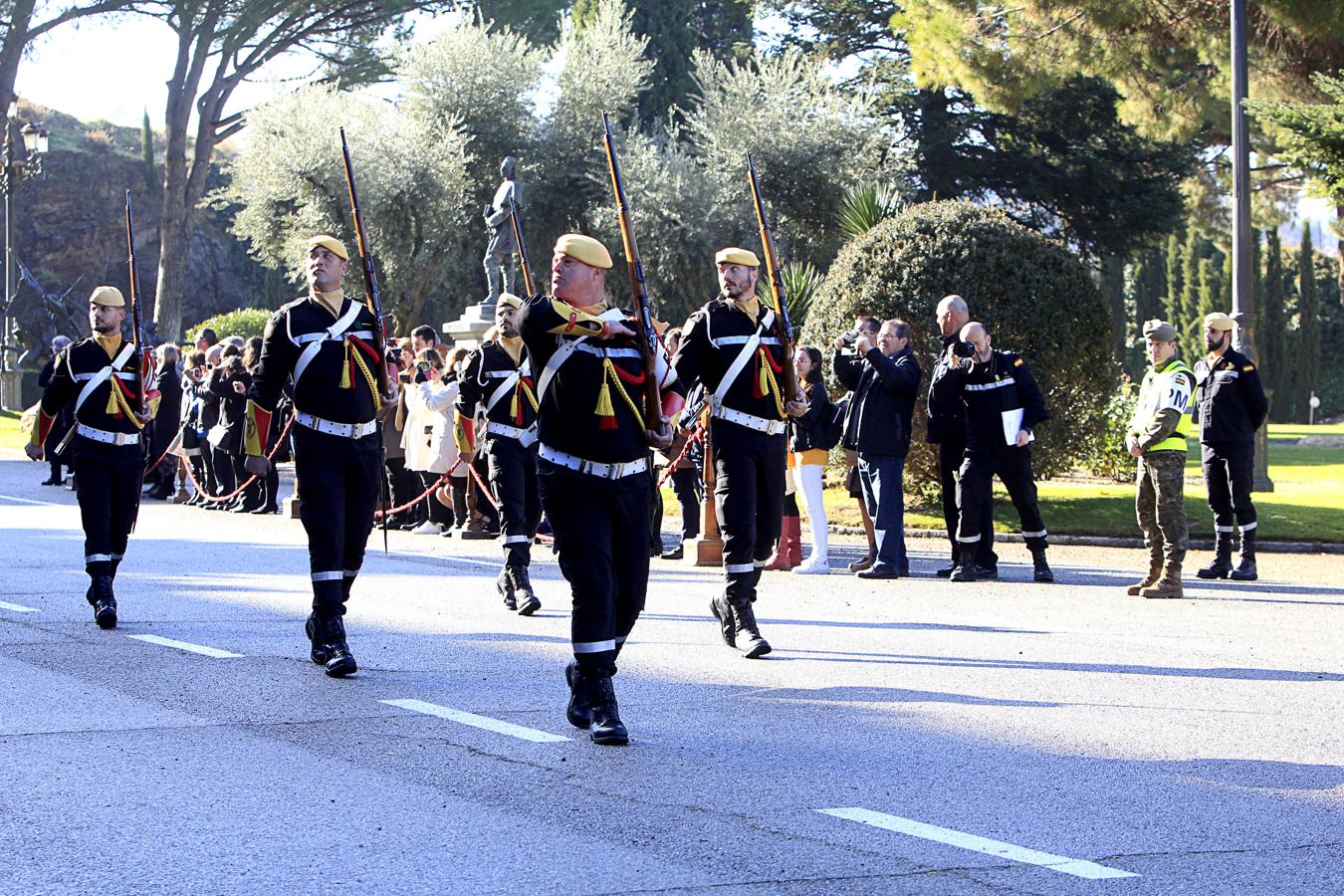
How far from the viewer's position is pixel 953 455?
14.0 meters

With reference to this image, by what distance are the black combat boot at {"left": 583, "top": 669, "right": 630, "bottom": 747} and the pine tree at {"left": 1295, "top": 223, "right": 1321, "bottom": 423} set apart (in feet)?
175

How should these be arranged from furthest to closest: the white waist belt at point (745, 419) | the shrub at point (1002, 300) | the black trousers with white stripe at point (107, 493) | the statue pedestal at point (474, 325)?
1. the statue pedestal at point (474, 325)
2. the shrub at point (1002, 300)
3. the black trousers with white stripe at point (107, 493)
4. the white waist belt at point (745, 419)

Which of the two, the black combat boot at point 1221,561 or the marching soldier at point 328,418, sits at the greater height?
the marching soldier at point 328,418

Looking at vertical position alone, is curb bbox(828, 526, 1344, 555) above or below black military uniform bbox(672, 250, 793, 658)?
below

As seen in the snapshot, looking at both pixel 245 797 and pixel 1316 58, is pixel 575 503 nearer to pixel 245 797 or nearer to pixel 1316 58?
pixel 245 797

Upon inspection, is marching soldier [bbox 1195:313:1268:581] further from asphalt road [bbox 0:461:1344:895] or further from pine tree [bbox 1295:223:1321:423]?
pine tree [bbox 1295:223:1321:423]

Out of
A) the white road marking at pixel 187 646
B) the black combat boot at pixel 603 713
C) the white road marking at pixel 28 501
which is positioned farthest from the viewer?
the white road marking at pixel 28 501

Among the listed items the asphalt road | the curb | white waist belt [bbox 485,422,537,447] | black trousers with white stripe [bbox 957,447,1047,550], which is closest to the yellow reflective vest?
the asphalt road

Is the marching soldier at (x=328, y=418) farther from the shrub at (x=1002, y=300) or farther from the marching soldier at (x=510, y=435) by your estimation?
the shrub at (x=1002, y=300)

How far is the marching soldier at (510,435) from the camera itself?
37.3 ft

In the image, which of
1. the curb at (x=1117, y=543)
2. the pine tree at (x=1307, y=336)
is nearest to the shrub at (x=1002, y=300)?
the curb at (x=1117, y=543)

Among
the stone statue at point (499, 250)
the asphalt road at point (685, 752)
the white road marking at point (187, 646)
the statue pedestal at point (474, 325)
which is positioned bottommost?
the asphalt road at point (685, 752)

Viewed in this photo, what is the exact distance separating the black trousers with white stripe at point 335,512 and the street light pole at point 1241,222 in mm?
12569

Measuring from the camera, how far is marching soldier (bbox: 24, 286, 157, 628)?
1059cm
